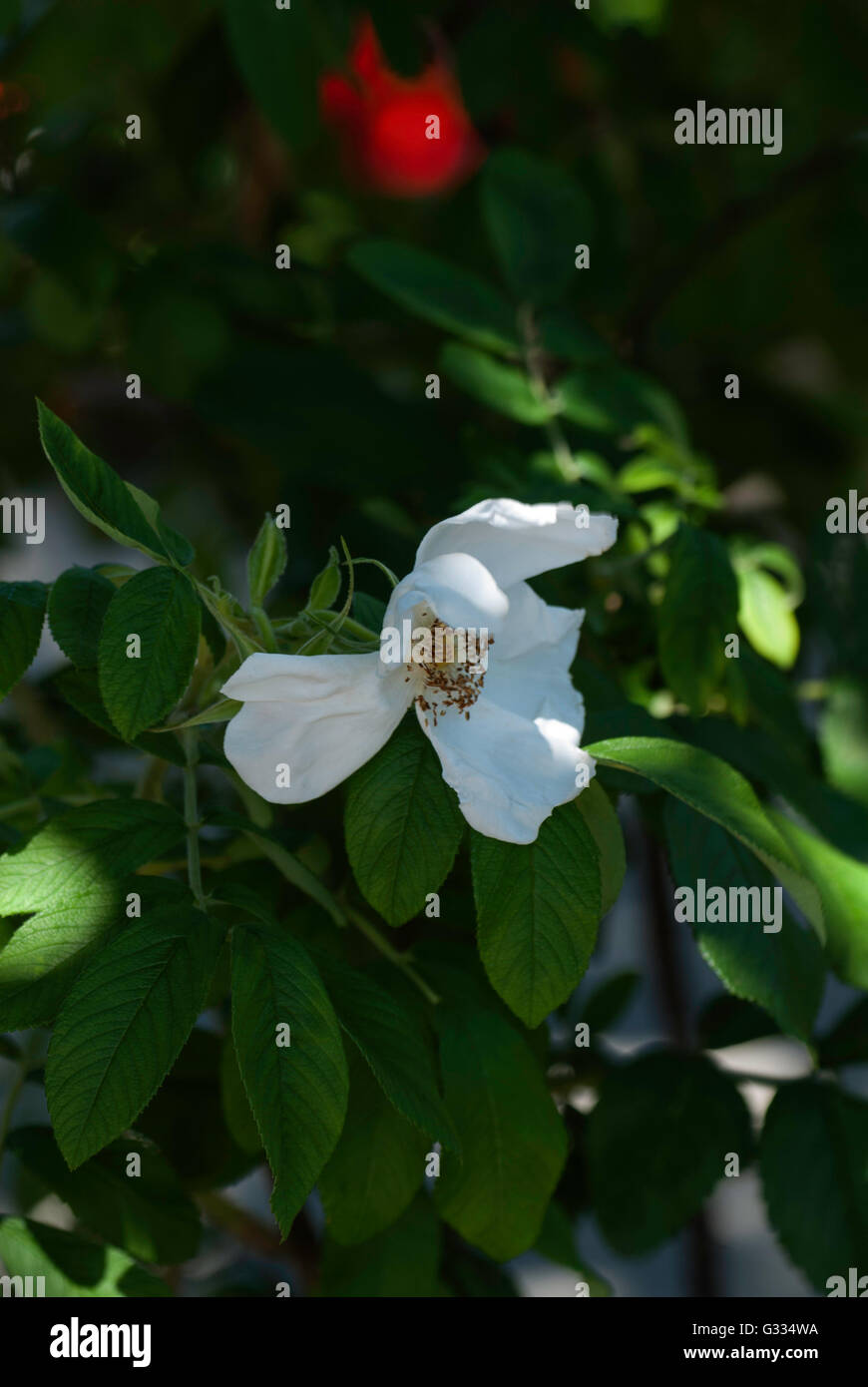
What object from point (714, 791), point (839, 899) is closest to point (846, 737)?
point (839, 899)

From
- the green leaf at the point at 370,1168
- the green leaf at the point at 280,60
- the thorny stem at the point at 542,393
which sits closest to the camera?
the green leaf at the point at 370,1168

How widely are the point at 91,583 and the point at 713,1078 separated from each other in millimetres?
469

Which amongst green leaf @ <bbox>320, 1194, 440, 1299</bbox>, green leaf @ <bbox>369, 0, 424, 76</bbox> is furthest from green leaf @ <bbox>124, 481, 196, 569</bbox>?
green leaf @ <bbox>369, 0, 424, 76</bbox>

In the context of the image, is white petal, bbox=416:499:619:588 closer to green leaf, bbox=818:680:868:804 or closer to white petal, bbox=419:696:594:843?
white petal, bbox=419:696:594:843

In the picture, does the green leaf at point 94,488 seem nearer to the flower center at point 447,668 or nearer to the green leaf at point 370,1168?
the flower center at point 447,668

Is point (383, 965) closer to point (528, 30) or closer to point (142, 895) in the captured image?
point (142, 895)

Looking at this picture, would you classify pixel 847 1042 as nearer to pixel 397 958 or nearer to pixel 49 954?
pixel 397 958

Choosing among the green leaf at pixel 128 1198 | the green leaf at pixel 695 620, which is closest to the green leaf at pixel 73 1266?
the green leaf at pixel 128 1198

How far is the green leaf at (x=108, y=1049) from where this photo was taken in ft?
1.48

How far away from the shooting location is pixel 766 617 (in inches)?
29.9

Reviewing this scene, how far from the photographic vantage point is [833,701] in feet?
2.82

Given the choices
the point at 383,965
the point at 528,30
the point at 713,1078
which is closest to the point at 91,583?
the point at 383,965

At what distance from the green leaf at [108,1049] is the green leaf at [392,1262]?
22 centimetres

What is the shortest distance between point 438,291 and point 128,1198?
0.56m
